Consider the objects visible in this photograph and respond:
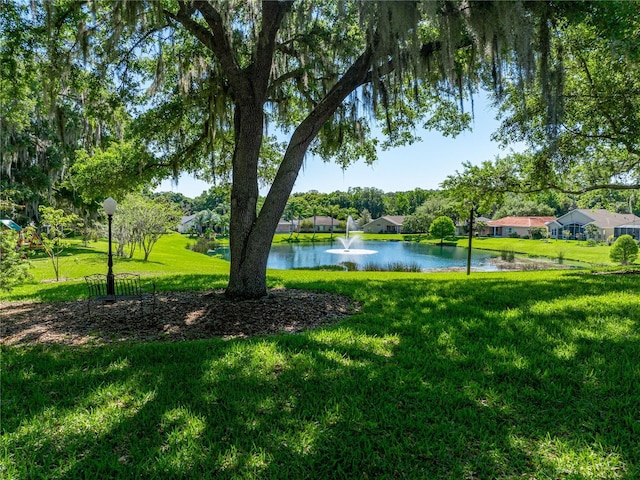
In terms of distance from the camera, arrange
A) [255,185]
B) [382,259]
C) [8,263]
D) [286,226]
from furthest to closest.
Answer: [286,226]
[382,259]
[255,185]
[8,263]

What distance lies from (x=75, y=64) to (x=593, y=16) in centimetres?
774

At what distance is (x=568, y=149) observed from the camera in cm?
916

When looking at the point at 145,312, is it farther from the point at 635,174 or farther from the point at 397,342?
the point at 635,174

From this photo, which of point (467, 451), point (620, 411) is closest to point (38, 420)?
point (467, 451)

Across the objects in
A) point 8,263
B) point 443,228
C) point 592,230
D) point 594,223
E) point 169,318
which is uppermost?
point 594,223

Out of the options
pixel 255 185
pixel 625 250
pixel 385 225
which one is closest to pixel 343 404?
pixel 255 185

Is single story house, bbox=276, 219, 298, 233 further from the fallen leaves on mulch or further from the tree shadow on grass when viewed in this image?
the tree shadow on grass

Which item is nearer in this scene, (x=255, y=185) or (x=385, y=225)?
(x=255, y=185)

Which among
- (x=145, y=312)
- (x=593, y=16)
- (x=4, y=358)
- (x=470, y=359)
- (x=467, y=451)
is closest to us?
(x=467, y=451)

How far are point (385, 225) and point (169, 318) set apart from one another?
62.7 meters

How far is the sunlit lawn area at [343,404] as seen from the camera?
1964 mm

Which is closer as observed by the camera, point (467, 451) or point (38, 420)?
point (467, 451)

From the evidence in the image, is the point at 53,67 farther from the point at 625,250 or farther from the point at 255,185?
the point at 625,250

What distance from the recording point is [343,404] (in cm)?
249
